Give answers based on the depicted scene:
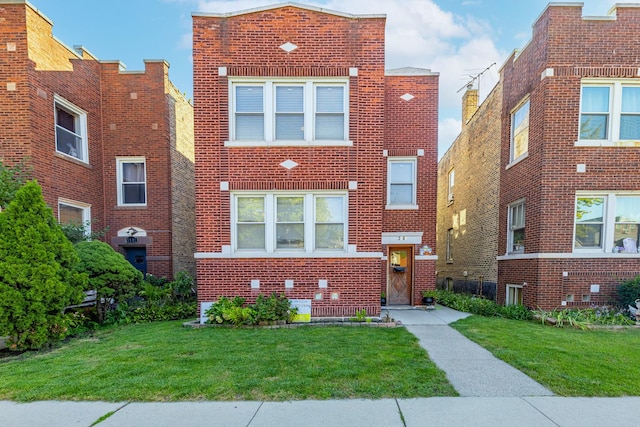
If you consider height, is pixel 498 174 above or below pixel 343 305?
above

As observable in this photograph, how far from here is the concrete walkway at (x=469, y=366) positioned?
377 cm

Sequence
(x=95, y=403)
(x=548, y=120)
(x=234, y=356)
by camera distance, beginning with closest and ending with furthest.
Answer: (x=95, y=403) → (x=234, y=356) → (x=548, y=120)

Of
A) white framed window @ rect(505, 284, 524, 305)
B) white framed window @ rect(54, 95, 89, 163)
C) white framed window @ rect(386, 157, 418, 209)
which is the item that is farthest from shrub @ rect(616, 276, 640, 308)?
white framed window @ rect(54, 95, 89, 163)

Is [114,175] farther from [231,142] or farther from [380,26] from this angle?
[380,26]

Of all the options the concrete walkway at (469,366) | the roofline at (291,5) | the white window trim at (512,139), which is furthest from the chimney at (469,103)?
the concrete walkway at (469,366)

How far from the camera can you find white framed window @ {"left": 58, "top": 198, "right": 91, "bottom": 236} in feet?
28.4

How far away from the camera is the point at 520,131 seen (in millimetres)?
9203

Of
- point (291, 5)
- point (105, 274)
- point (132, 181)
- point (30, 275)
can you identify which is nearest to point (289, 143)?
point (291, 5)

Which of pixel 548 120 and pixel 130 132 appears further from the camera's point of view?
pixel 130 132

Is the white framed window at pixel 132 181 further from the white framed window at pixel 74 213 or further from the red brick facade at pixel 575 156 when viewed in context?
the red brick facade at pixel 575 156

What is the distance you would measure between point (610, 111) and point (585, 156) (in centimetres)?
131

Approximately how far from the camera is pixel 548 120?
7.80m

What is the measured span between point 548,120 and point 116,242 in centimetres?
1325

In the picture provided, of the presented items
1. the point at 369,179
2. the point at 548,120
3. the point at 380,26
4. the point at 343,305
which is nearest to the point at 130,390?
the point at 343,305
